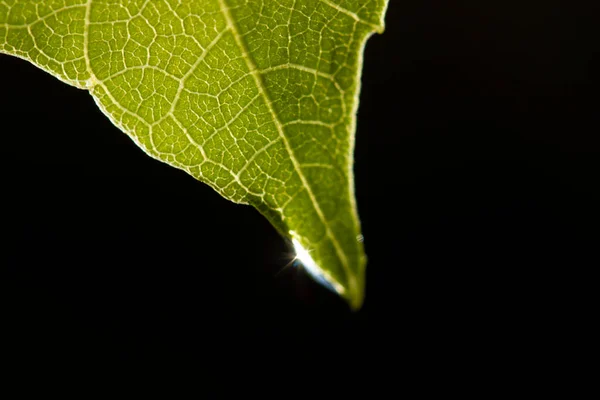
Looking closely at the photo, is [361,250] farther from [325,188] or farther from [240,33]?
[240,33]

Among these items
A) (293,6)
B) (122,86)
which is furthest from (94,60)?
(293,6)

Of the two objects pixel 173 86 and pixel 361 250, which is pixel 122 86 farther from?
pixel 361 250

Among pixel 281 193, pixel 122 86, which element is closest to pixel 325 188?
pixel 281 193

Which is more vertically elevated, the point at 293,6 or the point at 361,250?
the point at 293,6

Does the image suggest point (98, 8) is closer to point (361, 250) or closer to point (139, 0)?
point (139, 0)

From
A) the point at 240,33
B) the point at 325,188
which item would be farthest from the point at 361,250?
the point at 240,33

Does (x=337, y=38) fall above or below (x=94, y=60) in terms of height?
above
